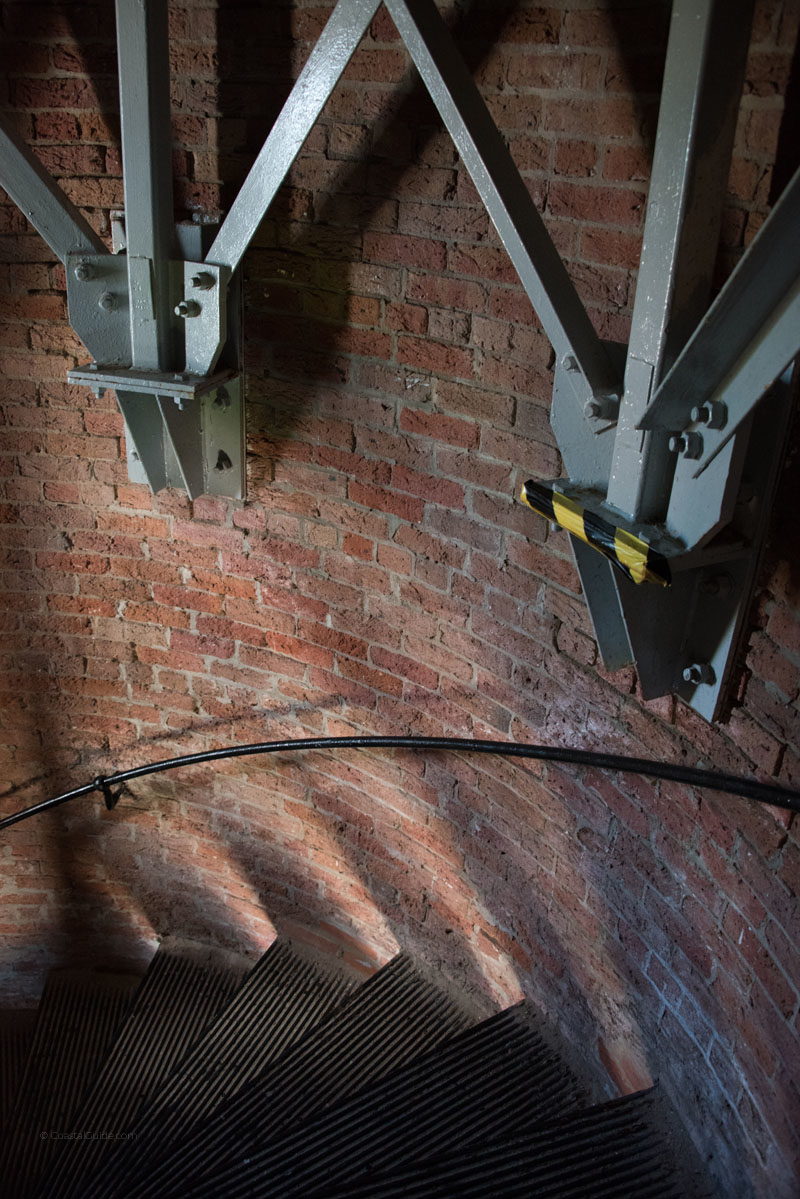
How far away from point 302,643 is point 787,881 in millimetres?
1696

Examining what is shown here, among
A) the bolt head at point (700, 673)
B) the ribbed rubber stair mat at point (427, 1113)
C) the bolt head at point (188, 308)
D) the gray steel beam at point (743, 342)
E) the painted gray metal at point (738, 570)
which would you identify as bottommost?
the ribbed rubber stair mat at point (427, 1113)

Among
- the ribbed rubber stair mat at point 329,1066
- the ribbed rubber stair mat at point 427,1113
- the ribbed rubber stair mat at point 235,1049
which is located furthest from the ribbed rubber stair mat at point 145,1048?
the ribbed rubber stair mat at point 427,1113

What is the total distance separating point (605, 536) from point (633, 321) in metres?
0.36

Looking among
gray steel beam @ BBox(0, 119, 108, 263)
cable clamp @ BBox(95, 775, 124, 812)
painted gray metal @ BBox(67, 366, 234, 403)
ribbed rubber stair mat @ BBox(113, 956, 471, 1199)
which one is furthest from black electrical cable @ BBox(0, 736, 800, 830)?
gray steel beam @ BBox(0, 119, 108, 263)

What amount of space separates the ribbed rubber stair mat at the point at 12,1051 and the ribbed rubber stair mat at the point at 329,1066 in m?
1.47

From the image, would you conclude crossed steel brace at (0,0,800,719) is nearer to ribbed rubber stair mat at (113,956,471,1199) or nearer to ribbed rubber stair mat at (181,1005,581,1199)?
ribbed rubber stair mat at (181,1005,581,1199)

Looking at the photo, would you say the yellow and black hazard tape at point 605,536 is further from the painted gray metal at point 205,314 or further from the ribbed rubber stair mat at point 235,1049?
the ribbed rubber stair mat at point 235,1049

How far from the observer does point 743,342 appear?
1433 millimetres

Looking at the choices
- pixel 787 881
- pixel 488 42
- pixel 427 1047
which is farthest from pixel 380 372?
pixel 427 1047

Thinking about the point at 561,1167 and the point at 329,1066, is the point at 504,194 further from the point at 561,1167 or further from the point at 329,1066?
the point at 329,1066

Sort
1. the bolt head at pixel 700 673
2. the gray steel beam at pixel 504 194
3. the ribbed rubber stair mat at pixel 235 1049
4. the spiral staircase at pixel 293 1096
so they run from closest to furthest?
the gray steel beam at pixel 504 194, the bolt head at pixel 700 673, the spiral staircase at pixel 293 1096, the ribbed rubber stair mat at pixel 235 1049

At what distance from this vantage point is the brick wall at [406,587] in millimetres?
1947

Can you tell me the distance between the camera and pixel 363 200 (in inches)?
93.7

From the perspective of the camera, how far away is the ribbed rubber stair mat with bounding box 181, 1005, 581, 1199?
7.77ft
